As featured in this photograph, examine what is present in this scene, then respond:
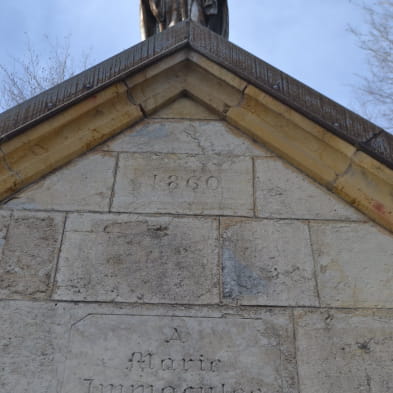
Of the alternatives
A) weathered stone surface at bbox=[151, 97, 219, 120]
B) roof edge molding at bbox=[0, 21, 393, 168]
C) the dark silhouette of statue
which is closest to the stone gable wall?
weathered stone surface at bbox=[151, 97, 219, 120]

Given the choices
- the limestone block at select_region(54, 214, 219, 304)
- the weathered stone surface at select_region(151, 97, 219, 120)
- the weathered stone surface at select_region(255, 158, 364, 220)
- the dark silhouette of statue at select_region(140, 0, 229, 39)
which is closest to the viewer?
the limestone block at select_region(54, 214, 219, 304)

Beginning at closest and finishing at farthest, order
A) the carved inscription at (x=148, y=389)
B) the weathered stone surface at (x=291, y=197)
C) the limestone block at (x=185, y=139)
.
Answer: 1. the carved inscription at (x=148, y=389)
2. the weathered stone surface at (x=291, y=197)
3. the limestone block at (x=185, y=139)

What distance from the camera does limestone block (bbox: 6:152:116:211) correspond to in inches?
130

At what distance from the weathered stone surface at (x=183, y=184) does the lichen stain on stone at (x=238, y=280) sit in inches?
11.5

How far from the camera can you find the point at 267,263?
3.13 metres

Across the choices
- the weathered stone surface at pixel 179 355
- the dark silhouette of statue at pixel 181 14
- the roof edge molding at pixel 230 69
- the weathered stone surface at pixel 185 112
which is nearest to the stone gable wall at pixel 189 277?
the weathered stone surface at pixel 179 355

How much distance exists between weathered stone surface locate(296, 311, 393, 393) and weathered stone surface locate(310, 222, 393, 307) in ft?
0.27

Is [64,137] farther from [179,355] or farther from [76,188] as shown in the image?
[179,355]

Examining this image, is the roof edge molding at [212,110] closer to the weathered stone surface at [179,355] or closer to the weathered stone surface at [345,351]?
the weathered stone surface at [345,351]

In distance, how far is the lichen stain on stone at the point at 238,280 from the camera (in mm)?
3027

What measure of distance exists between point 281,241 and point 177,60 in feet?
4.03

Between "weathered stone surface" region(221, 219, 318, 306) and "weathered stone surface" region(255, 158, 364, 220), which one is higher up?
"weathered stone surface" region(255, 158, 364, 220)

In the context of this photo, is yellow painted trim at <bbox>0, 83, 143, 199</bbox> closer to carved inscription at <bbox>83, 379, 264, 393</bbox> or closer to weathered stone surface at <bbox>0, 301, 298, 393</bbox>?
weathered stone surface at <bbox>0, 301, 298, 393</bbox>

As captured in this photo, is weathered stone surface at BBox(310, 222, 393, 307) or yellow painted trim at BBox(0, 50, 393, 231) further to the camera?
yellow painted trim at BBox(0, 50, 393, 231)
